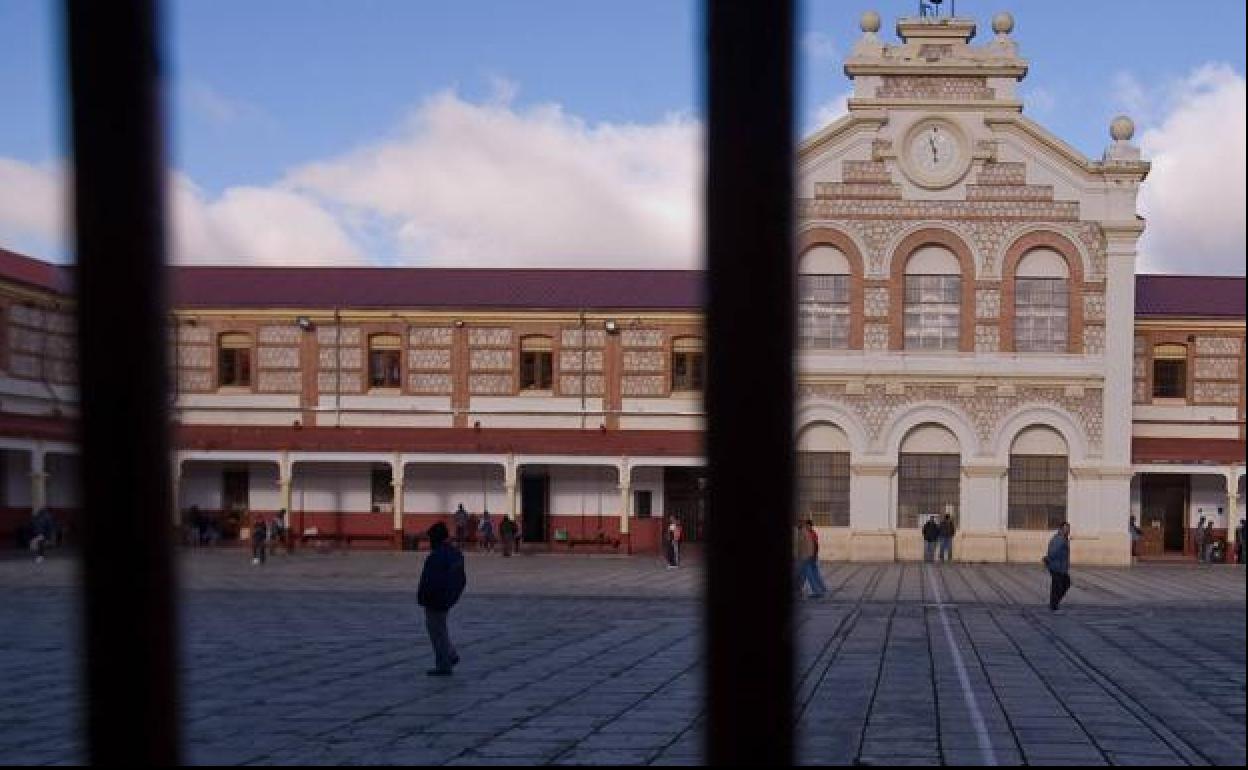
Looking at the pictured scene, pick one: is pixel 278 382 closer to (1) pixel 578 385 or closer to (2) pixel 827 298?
(1) pixel 578 385

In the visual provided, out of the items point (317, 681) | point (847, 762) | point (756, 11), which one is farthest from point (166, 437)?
point (317, 681)

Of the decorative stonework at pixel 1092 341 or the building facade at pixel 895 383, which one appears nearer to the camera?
the building facade at pixel 895 383

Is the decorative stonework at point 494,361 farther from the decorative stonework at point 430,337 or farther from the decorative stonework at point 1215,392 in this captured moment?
the decorative stonework at point 1215,392

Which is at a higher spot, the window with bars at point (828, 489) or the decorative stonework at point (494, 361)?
the decorative stonework at point (494, 361)

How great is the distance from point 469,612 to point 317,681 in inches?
327

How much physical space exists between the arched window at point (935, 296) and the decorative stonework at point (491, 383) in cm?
1168

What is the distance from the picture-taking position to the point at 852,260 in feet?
128

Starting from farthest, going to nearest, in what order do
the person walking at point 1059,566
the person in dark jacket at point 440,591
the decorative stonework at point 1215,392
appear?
1. the decorative stonework at point 1215,392
2. the person walking at point 1059,566
3. the person in dark jacket at point 440,591

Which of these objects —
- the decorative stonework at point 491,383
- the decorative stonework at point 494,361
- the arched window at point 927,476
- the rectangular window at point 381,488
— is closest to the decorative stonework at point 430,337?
the decorative stonework at point 494,361

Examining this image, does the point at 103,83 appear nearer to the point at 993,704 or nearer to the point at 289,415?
the point at 993,704

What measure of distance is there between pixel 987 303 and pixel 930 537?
21.4 ft

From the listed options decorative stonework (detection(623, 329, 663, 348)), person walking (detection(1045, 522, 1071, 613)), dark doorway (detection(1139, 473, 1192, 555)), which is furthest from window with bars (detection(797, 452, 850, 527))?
person walking (detection(1045, 522, 1071, 613))

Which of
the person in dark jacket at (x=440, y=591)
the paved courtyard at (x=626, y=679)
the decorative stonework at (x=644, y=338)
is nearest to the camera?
the paved courtyard at (x=626, y=679)

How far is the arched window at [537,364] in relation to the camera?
42.8 meters
